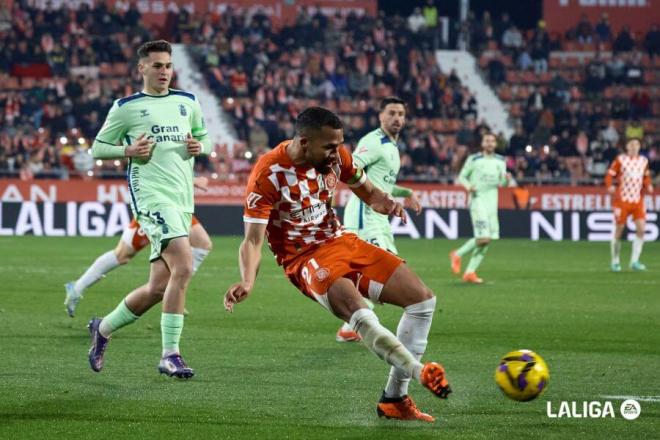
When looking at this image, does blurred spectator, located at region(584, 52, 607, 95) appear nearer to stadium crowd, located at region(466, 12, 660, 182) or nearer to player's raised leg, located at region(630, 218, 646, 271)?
stadium crowd, located at region(466, 12, 660, 182)

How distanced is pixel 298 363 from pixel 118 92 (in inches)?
1009

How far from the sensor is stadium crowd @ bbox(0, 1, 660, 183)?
32062mm

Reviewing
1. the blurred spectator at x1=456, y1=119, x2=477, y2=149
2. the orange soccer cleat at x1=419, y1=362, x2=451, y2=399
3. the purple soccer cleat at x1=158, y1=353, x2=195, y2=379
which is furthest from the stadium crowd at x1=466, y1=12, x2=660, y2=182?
the orange soccer cleat at x1=419, y1=362, x2=451, y2=399

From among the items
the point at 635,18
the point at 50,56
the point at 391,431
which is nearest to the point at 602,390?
the point at 391,431

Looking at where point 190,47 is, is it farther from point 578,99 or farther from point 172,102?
point 172,102

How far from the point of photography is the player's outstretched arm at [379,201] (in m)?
7.23

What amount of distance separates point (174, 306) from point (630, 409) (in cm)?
324

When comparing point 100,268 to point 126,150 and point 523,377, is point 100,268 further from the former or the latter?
point 523,377

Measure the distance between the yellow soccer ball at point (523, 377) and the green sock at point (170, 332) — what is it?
273cm

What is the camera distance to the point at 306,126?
22.0 ft

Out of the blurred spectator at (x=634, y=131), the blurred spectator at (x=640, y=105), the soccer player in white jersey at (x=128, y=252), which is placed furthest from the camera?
the blurred spectator at (x=640, y=105)

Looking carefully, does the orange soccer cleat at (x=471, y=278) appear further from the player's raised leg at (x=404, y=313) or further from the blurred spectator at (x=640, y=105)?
the blurred spectator at (x=640, y=105)

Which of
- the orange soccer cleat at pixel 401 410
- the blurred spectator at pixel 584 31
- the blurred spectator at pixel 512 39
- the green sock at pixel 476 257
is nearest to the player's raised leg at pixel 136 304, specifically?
the orange soccer cleat at pixel 401 410

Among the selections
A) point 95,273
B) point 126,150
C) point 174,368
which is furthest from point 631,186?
point 174,368
